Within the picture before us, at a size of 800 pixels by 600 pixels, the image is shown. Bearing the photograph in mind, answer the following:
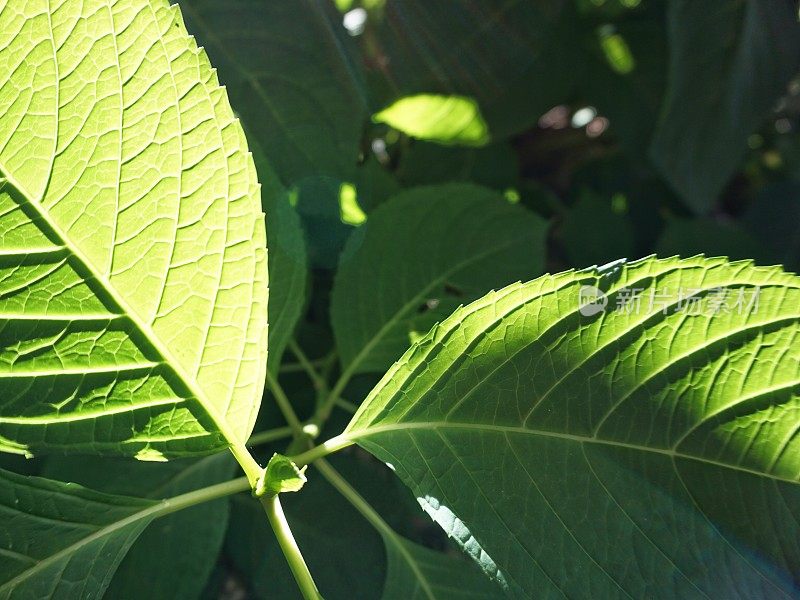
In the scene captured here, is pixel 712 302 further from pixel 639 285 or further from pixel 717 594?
pixel 717 594

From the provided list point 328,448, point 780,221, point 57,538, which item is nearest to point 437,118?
point 328,448

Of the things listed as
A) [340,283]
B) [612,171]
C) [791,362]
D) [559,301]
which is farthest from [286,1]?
[612,171]

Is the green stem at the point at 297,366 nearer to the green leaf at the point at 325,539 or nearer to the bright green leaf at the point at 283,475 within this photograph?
the green leaf at the point at 325,539

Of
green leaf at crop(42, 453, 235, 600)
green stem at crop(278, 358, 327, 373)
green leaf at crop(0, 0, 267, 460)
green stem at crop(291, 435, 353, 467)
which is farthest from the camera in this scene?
green stem at crop(278, 358, 327, 373)

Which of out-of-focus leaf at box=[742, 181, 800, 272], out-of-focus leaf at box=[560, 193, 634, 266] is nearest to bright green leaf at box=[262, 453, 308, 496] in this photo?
out-of-focus leaf at box=[560, 193, 634, 266]

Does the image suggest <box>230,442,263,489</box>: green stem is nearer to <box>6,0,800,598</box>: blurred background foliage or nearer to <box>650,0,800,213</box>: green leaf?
<box>6,0,800,598</box>: blurred background foliage

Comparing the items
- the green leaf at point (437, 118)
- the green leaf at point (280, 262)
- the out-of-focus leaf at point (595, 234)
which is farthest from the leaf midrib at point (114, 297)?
the out-of-focus leaf at point (595, 234)

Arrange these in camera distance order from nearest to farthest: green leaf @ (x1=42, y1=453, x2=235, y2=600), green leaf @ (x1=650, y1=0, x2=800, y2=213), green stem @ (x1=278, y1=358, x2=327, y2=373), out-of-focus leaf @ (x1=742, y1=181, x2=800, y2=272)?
green leaf @ (x1=42, y1=453, x2=235, y2=600)
green stem @ (x1=278, y1=358, x2=327, y2=373)
green leaf @ (x1=650, y1=0, x2=800, y2=213)
out-of-focus leaf @ (x1=742, y1=181, x2=800, y2=272)
